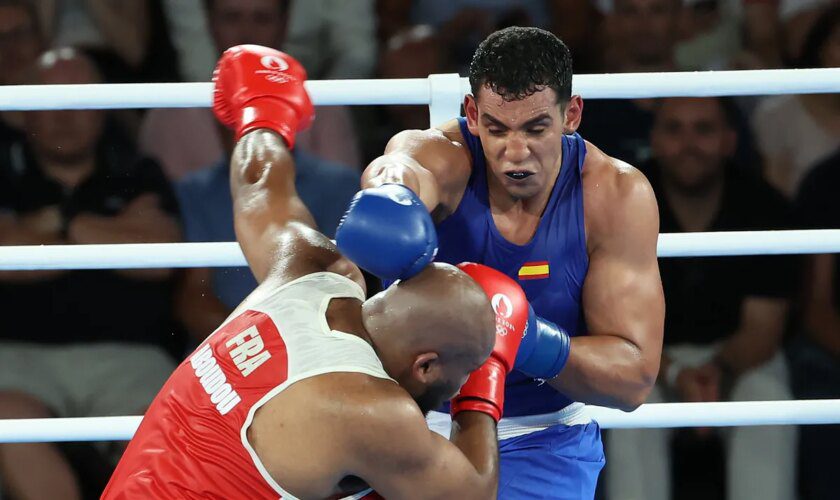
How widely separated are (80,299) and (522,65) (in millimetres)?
1814

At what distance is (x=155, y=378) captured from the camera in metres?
3.21

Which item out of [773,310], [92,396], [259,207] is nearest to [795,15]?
[773,310]

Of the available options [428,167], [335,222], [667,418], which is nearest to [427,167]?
[428,167]

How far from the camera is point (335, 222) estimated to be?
10.2 feet

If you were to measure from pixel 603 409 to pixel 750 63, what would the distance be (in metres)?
1.56

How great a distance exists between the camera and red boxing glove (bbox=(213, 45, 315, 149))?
216 cm

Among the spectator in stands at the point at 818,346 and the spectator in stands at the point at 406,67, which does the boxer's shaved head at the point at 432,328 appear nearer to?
the spectator in stands at the point at 406,67

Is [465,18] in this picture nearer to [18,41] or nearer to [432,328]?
[18,41]

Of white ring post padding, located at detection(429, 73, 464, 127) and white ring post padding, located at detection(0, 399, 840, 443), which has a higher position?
white ring post padding, located at detection(429, 73, 464, 127)

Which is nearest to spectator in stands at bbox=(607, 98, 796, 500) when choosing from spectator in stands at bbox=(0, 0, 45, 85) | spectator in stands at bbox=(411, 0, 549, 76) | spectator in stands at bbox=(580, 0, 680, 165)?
spectator in stands at bbox=(580, 0, 680, 165)

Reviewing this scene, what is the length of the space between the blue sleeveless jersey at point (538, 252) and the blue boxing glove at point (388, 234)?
39 centimetres

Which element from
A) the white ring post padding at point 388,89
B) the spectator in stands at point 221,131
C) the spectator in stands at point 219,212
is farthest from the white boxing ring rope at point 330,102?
the spectator in stands at point 221,131

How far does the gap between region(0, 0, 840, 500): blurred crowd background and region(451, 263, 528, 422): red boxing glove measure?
136 cm

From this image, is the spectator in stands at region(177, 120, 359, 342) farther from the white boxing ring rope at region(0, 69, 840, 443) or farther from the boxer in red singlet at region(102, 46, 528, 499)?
the boxer in red singlet at region(102, 46, 528, 499)
